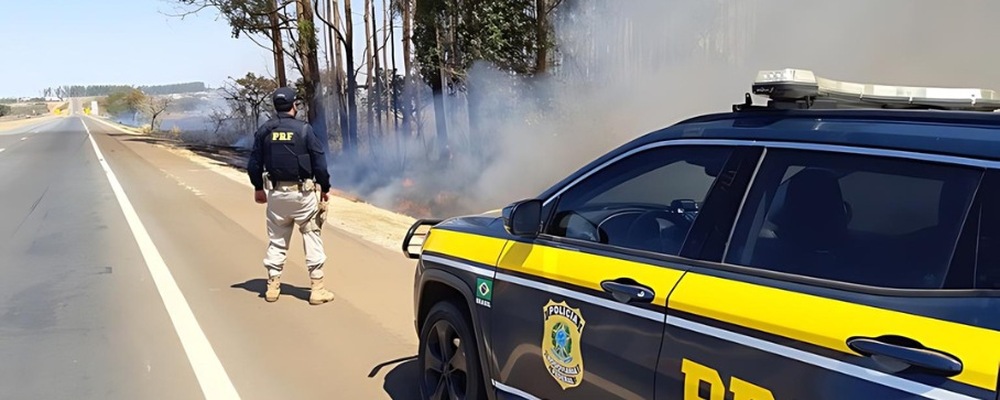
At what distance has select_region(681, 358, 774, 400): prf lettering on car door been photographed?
2.10 meters

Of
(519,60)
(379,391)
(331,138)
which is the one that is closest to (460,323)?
(379,391)

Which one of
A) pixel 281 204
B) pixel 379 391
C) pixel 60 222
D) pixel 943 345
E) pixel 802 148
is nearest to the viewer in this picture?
pixel 943 345

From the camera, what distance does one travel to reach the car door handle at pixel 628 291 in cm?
250

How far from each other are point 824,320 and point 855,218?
1.39 feet

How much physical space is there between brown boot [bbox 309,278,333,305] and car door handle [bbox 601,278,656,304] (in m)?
4.02

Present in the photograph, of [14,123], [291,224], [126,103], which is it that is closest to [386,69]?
[291,224]

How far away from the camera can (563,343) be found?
2857 mm

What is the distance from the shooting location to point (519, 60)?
20.1 m

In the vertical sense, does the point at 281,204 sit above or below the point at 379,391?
above

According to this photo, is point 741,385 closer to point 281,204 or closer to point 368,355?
point 368,355

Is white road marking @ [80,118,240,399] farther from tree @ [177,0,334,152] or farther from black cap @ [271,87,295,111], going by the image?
tree @ [177,0,334,152]

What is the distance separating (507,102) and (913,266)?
18.7 m

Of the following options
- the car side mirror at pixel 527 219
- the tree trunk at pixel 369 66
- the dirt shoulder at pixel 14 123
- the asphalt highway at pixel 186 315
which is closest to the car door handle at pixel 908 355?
the car side mirror at pixel 527 219

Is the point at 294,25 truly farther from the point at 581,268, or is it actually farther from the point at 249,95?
the point at 581,268
